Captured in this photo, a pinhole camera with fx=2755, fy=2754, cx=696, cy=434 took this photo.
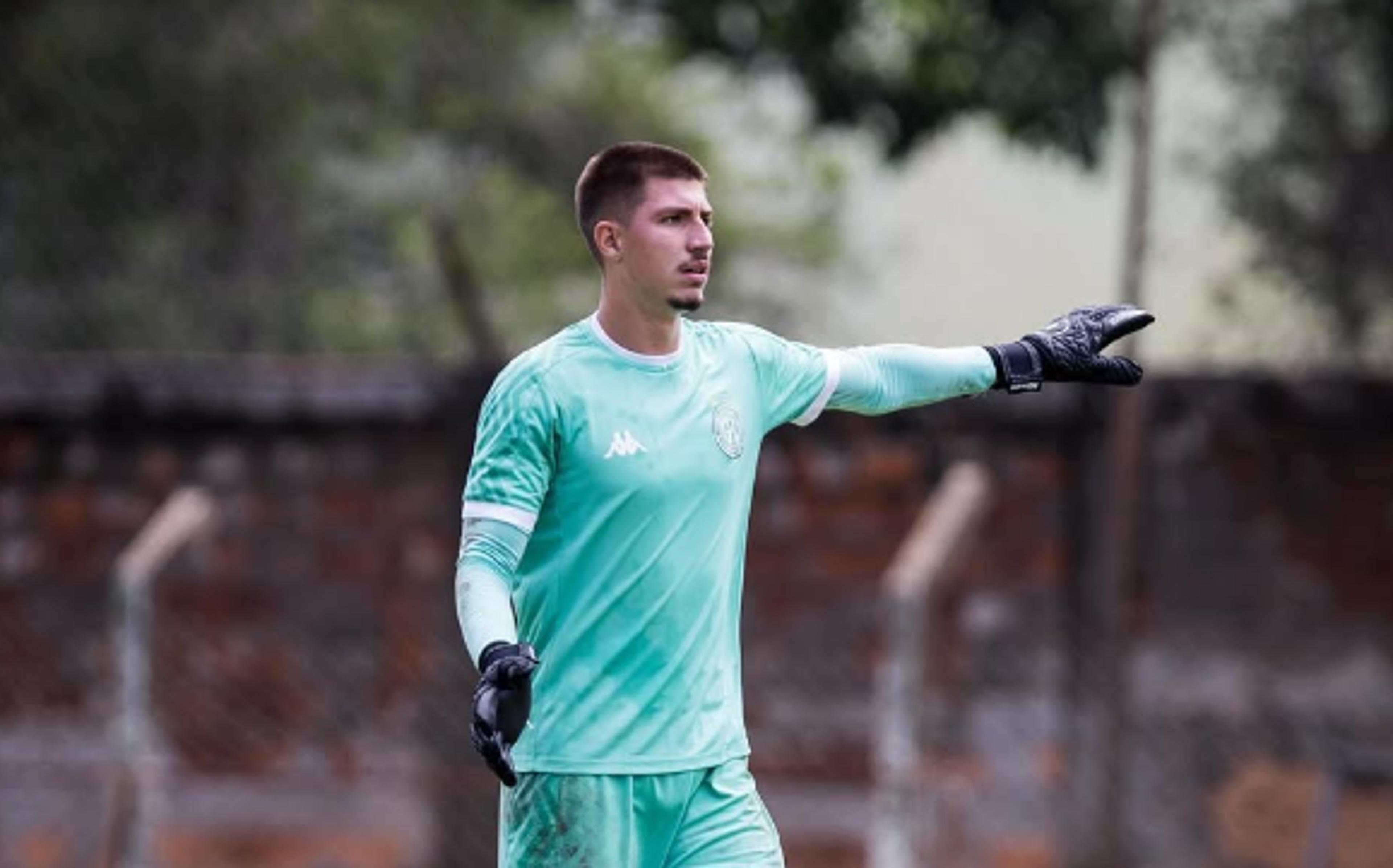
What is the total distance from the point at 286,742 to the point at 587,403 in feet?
17.2

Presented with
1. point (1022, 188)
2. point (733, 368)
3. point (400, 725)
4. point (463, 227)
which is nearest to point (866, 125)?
point (1022, 188)

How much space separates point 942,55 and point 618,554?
560 cm

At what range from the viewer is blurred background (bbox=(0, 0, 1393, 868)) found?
9.65 meters

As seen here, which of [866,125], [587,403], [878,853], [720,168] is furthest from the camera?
[720,168]

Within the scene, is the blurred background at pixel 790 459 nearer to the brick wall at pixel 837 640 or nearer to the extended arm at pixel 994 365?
the brick wall at pixel 837 640

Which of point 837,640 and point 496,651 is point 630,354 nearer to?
point 496,651

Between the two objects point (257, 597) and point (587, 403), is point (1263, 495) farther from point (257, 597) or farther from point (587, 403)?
point (587, 403)

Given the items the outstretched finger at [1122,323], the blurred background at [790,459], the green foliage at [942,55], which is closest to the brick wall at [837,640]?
the blurred background at [790,459]

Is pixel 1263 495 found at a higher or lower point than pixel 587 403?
higher

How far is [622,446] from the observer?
483 centimetres

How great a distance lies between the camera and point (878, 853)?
27.7ft

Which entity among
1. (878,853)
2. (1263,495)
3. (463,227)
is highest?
(463,227)

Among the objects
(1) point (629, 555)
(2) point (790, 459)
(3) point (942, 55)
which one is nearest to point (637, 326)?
(1) point (629, 555)

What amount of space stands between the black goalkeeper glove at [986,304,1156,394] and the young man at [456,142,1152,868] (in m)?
0.53
